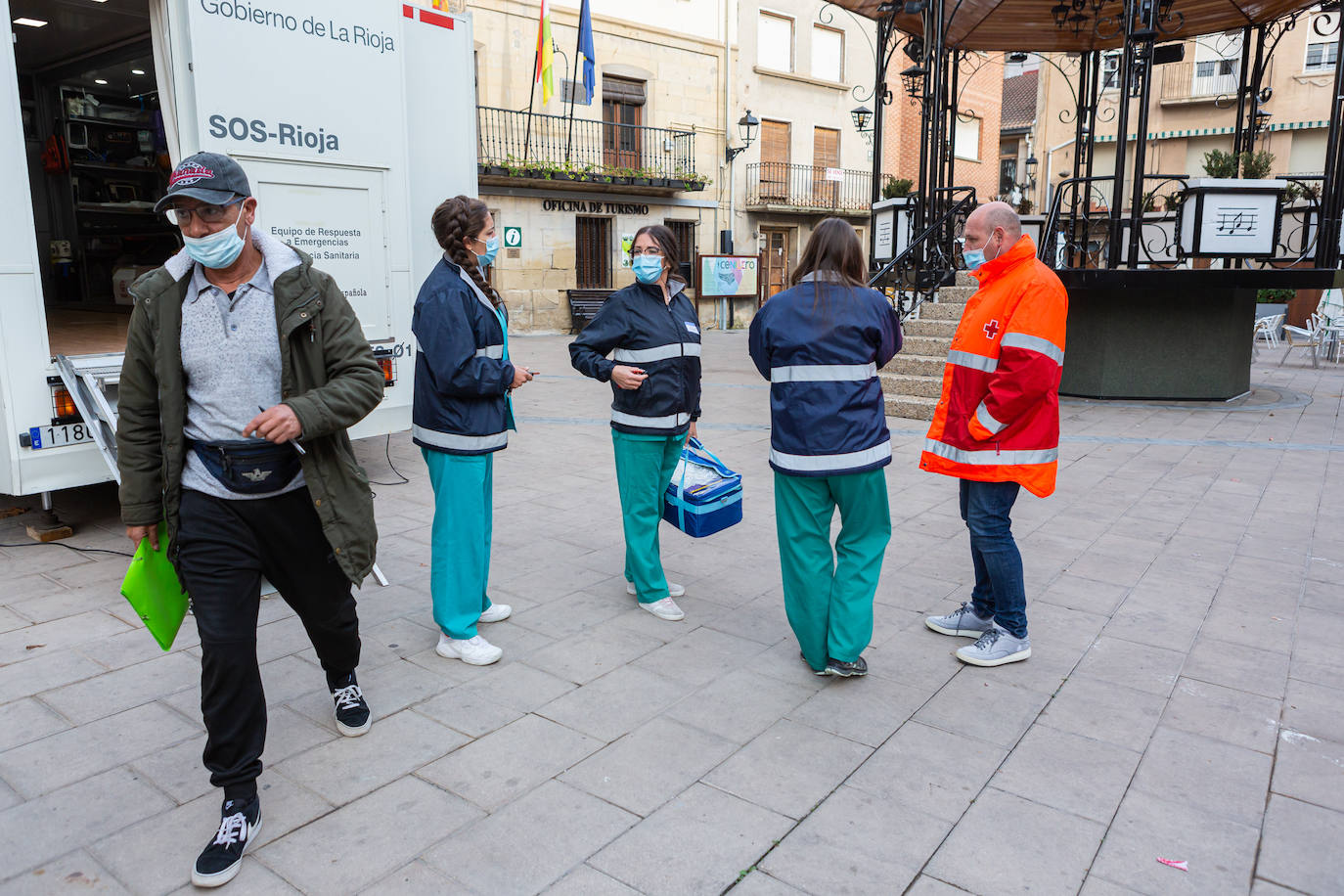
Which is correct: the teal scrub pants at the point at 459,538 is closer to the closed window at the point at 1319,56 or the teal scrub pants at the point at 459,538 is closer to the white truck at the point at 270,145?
the white truck at the point at 270,145

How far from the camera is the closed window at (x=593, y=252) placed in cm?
2350

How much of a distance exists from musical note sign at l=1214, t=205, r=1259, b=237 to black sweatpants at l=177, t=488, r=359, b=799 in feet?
31.6

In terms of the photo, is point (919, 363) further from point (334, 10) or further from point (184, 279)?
point (184, 279)

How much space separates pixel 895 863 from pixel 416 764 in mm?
1473

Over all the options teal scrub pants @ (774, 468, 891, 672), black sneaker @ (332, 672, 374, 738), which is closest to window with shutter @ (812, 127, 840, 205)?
teal scrub pants @ (774, 468, 891, 672)

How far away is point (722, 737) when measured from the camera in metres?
3.23

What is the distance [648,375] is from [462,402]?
2.81ft

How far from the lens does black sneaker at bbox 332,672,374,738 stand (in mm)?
3199

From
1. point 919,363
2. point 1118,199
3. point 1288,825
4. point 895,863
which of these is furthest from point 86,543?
point 1118,199

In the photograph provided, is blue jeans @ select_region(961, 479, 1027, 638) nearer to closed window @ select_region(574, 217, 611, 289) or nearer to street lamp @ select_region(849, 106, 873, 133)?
street lamp @ select_region(849, 106, 873, 133)

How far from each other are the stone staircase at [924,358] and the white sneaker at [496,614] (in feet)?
19.2

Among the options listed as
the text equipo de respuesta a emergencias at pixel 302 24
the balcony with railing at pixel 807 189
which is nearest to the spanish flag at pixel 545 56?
the balcony with railing at pixel 807 189

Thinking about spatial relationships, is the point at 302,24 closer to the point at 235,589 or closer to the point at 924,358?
the point at 235,589

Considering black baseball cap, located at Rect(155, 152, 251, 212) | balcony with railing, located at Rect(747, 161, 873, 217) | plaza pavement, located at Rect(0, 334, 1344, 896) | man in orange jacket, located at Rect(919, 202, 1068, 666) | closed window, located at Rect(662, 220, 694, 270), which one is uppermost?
balcony with railing, located at Rect(747, 161, 873, 217)
